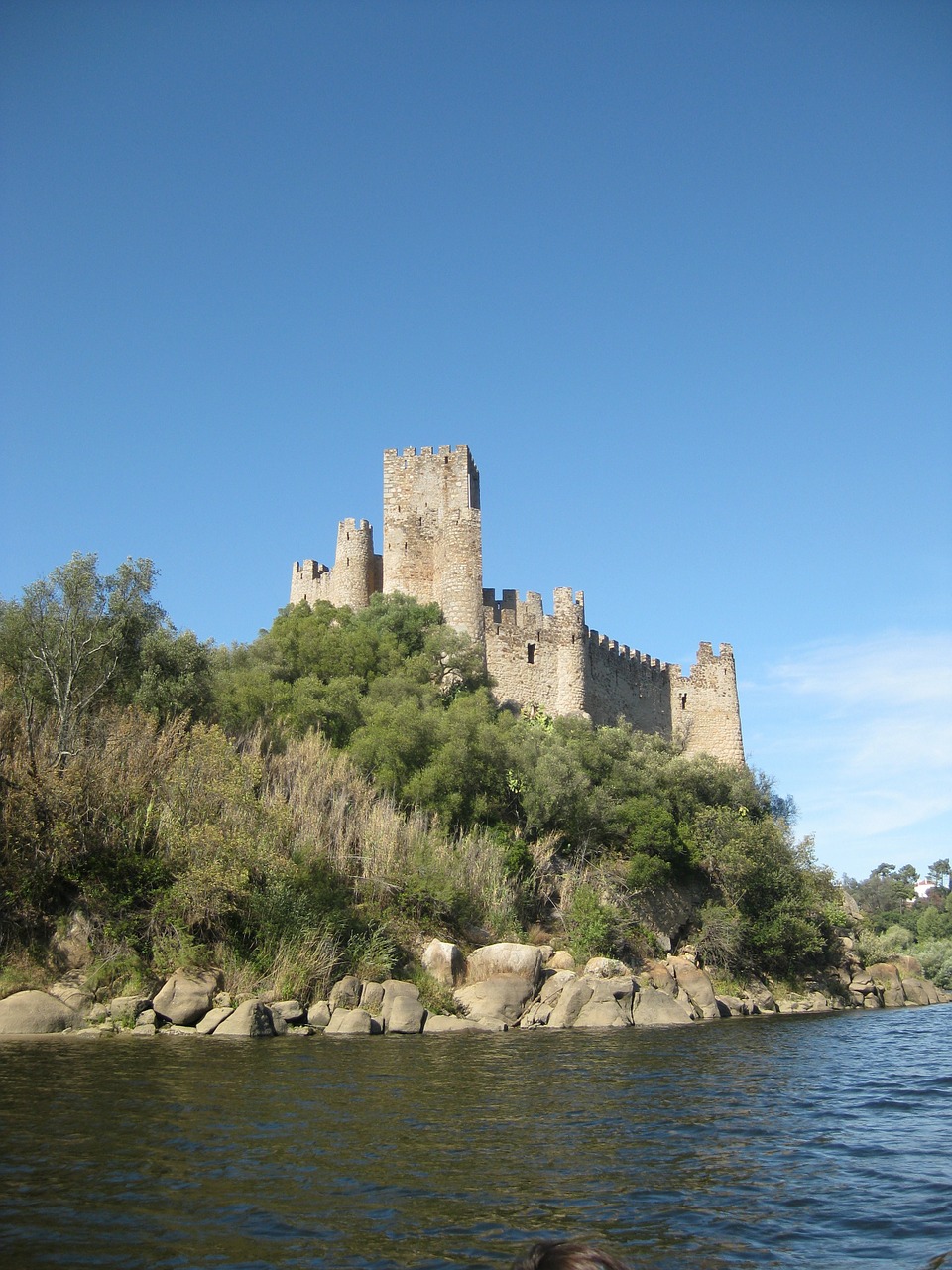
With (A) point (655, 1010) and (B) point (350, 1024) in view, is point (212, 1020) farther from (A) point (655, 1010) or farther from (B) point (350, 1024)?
(A) point (655, 1010)

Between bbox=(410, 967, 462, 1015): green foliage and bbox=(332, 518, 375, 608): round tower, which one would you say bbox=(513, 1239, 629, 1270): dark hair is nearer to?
bbox=(410, 967, 462, 1015): green foliage

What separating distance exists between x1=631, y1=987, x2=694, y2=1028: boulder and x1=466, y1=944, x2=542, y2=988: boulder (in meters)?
2.38

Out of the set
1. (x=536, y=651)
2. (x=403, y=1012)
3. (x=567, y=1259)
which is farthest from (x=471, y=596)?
(x=567, y=1259)

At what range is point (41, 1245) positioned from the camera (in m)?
7.19

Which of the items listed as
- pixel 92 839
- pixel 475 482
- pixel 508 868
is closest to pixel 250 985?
pixel 92 839

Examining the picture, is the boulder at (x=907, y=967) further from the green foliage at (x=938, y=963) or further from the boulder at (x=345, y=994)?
the boulder at (x=345, y=994)

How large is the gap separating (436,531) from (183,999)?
2630 centimetres

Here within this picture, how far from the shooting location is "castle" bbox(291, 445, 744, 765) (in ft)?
132

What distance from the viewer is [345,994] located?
2069cm

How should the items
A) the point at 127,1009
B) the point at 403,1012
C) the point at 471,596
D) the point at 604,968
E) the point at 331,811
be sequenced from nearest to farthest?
1. the point at 127,1009
2. the point at 403,1012
3. the point at 331,811
4. the point at 604,968
5. the point at 471,596

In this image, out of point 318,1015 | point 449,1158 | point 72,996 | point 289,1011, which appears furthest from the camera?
point 318,1015

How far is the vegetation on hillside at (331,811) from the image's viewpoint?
20.3 metres

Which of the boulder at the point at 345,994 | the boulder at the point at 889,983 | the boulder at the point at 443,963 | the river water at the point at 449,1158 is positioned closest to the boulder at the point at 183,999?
the river water at the point at 449,1158

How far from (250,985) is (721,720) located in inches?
1315
